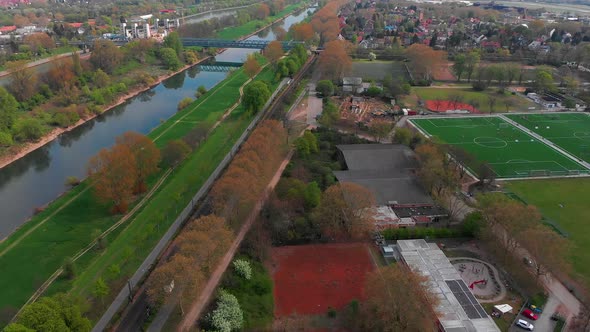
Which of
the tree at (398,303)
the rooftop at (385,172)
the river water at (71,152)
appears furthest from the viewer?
the river water at (71,152)

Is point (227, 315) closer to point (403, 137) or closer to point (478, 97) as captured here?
→ point (403, 137)

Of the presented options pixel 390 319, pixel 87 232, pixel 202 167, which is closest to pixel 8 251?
pixel 87 232

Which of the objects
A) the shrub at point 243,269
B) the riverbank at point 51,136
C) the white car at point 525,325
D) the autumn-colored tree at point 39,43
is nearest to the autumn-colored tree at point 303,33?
the riverbank at point 51,136

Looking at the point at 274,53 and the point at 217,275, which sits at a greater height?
the point at 274,53

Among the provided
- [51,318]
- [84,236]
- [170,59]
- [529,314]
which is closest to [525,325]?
[529,314]

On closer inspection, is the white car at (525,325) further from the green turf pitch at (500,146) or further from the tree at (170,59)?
the tree at (170,59)

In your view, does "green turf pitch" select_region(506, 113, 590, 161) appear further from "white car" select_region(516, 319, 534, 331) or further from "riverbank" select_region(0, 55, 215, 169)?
"riverbank" select_region(0, 55, 215, 169)
